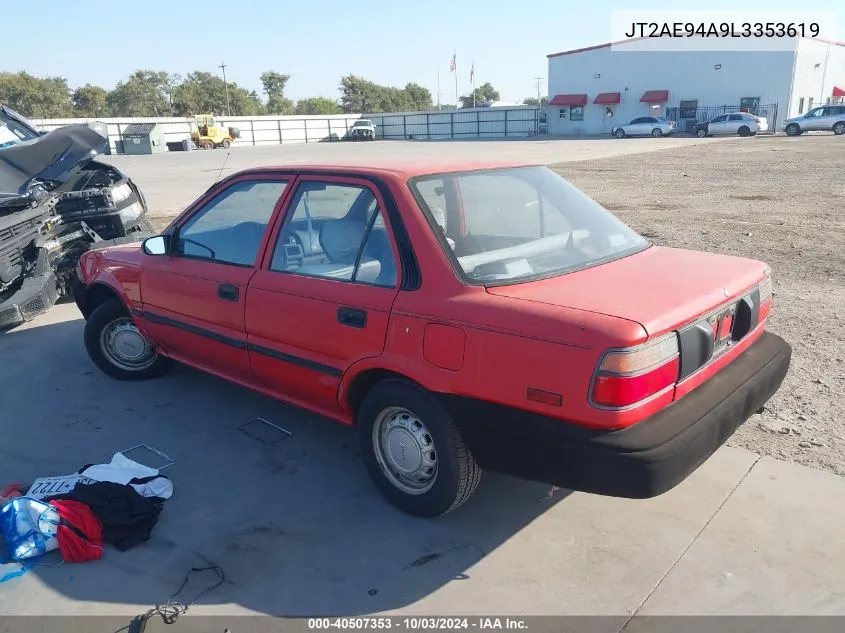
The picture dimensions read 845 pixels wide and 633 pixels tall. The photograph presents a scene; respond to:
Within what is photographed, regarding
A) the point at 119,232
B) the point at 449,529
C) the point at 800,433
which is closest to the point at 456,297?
the point at 449,529

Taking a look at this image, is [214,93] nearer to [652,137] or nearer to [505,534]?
[652,137]

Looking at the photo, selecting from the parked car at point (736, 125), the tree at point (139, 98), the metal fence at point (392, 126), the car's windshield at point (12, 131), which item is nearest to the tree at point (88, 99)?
the tree at point (139, 98)

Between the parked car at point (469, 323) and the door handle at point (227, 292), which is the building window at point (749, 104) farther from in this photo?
the door handle at point (227, 292)

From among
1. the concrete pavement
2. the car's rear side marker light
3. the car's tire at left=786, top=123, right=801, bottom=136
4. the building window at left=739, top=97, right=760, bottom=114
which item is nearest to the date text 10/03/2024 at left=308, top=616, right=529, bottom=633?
the concrete pavement

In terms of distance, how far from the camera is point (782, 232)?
381 inches

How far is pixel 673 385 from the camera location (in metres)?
2.63

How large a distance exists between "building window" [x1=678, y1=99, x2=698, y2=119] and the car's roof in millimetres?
50784

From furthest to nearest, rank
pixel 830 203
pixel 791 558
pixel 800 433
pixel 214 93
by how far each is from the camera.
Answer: pixel 214 93, pixel 830 203, pixel 800 433, pixel 791 558

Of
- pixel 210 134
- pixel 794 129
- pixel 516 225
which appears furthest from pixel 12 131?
pixel 210 134

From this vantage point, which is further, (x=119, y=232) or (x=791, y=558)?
(x=119, y=232)

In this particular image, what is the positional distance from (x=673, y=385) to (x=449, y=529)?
1.26 m

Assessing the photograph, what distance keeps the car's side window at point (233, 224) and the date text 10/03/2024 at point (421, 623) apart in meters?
1.98

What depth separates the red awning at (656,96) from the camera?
160 feet

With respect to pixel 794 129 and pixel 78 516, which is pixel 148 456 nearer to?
pixel 78 516
